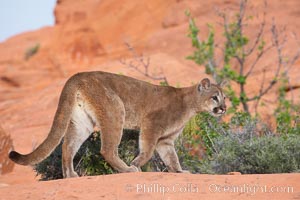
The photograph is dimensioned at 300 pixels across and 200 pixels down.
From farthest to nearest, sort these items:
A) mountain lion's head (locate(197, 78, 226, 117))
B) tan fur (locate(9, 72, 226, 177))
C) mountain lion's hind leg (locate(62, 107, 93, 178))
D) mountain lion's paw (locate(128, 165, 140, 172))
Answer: mountain lion's head (locate(197, 78, 226, 117))
mountain lion's hind leg (locate(62, 107, 93, 178))
mountain lion's paw (locate(128, 165, 140, 172))
tan fur (locate(9, 72, 226, 177))

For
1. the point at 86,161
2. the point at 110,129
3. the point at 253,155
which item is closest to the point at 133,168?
the point at 110,129

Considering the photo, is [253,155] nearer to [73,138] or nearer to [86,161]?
[86,161]

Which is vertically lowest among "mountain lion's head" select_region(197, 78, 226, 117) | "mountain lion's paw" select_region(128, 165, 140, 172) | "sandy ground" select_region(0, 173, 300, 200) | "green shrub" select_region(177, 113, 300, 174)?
"sandy ground" select_region(0, 173, 300, 200)

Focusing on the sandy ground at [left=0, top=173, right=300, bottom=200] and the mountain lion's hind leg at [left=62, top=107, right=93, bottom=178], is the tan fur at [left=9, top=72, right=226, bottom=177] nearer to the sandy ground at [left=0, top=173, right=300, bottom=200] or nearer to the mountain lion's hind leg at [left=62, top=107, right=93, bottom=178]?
the mountain lion's hind leg at [left=62, top=107, right=93, bottom=178]

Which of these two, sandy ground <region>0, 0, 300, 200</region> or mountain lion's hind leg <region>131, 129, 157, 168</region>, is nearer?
sandy ground <region>0, 0, 300, 200</region>

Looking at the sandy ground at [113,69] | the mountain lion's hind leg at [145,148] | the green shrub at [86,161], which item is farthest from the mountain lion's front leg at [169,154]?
the sandy ground at [113,69]

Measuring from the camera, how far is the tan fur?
863 centimetres

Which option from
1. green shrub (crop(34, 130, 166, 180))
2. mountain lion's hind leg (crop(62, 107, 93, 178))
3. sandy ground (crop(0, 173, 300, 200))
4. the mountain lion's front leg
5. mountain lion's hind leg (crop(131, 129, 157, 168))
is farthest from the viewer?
green shrub (crop(34, 130, 166, 180))

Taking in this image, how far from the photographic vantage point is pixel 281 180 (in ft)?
23.8

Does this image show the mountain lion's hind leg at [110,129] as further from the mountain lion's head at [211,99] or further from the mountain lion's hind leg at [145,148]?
the mountain lion's head at [211,99]

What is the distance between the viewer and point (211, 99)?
395 inches

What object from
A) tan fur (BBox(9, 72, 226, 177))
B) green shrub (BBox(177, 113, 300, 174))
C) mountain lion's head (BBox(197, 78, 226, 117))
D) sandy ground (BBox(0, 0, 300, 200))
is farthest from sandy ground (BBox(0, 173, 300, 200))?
mountain lion's head (BBox(197, 78, 226, 117))

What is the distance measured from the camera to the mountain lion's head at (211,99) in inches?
393

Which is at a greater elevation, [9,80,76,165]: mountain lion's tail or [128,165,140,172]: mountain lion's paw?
[9,80,76,165]: mountain lion's tail
